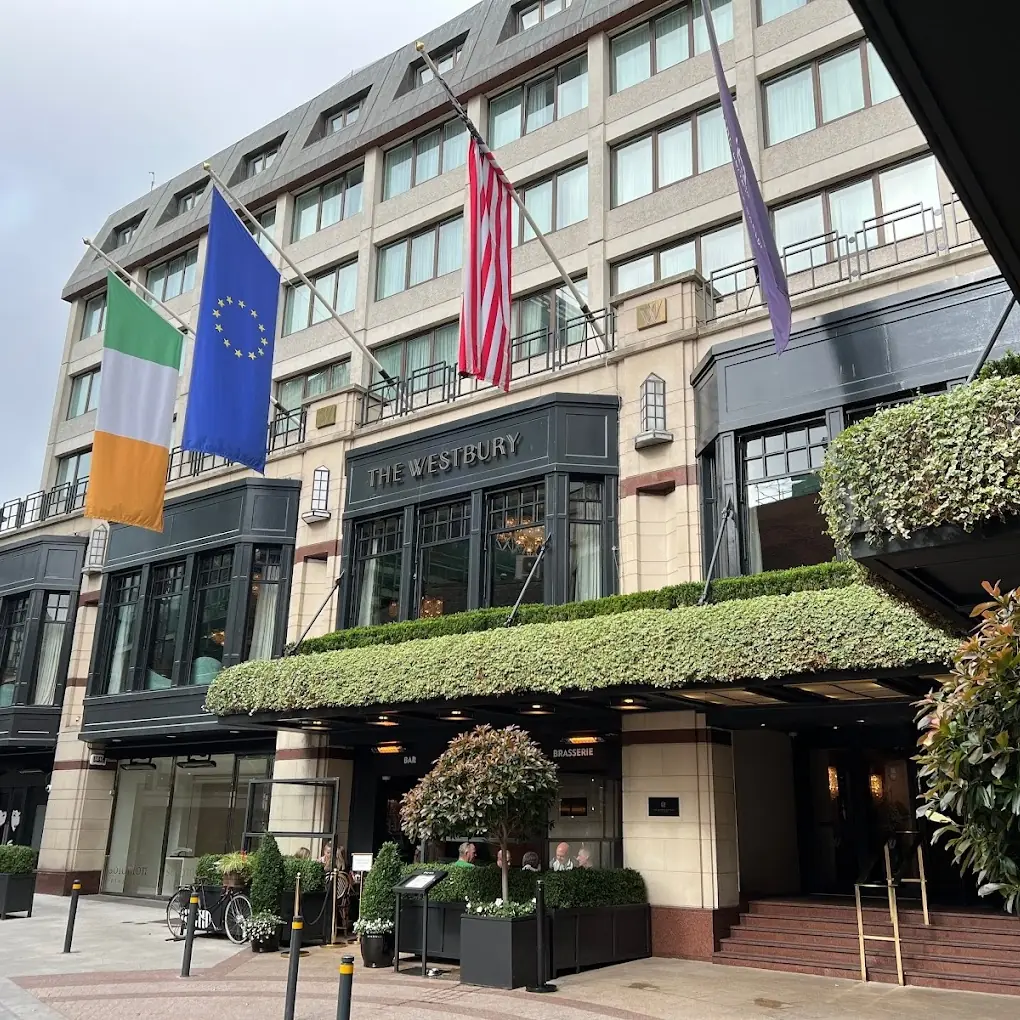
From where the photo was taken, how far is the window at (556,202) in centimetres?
2600

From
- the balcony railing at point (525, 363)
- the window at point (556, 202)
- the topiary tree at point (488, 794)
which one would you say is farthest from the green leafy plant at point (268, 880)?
the window at point (556, 202)

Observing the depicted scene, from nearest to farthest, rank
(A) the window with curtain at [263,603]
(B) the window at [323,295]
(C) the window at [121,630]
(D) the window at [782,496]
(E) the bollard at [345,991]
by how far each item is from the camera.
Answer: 1. (E) the bollard at [345,991]
2. (D) the window at [782,496]
3. (A) the window with curtain at [263,603]
4. (C) the window at [121,630]
5. (B) the window at [323,295]

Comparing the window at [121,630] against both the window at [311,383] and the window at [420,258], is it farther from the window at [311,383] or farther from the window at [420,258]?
the window at [420,258]

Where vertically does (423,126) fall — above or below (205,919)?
above

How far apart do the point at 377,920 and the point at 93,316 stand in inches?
1268

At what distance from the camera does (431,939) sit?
14.7 m

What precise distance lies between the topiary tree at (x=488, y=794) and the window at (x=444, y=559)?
5.14m

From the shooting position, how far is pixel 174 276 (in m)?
36.6

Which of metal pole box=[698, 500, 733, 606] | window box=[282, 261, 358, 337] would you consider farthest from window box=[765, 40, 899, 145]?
window box=[282, 261, 358, 337]

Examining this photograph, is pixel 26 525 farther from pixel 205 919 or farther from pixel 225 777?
pixel 205 919

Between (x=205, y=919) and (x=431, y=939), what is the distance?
5230mm

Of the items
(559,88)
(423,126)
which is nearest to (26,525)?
(423,126)

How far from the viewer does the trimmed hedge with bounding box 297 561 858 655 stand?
1324cm

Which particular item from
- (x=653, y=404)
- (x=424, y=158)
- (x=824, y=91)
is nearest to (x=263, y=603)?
(x=653, y=404)
